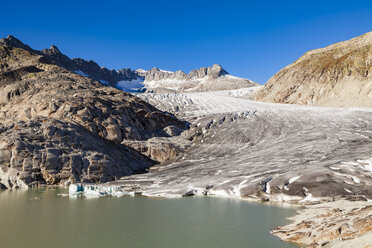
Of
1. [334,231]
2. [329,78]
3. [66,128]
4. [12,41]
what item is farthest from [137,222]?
[12,41]

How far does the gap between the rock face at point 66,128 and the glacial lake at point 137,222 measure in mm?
9760

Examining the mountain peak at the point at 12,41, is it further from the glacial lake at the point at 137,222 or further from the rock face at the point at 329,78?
the glacial lake at the point at 137,222

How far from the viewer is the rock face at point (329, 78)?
77.7 metres

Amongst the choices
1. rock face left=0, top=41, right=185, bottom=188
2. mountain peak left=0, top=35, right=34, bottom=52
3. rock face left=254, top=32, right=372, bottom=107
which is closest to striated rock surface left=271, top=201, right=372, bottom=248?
rock face left=0, top=41, right=185, bottom=188

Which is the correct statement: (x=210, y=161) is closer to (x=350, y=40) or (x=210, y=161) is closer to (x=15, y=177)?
(x=15, y=177)

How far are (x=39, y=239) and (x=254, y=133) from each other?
45.5 meters

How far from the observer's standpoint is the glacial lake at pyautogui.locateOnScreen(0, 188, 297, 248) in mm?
17375

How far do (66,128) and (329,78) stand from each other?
68.3 m

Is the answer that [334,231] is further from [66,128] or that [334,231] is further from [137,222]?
[66,128]

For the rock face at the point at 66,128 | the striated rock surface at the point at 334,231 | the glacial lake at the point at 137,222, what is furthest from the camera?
the rock face at the point at 66,128

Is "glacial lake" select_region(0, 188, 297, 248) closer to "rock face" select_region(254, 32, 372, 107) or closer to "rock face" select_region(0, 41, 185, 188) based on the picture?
"rock face" select_region(0, 41, 185, 188)

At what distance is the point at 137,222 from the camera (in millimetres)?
22031

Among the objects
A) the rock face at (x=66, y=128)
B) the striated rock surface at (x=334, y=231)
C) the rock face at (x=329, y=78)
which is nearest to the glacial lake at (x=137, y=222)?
the striated rock surface at (x=334, y=231)

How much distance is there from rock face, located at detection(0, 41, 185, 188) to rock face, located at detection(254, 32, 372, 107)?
40773mm
